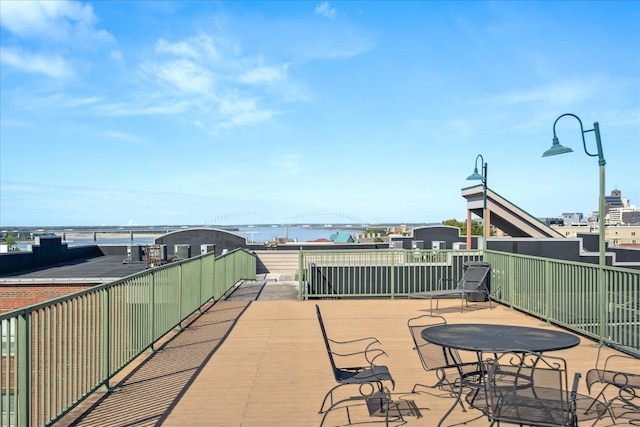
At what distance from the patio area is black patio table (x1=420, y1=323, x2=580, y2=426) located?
0.66m

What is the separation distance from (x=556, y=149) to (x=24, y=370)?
8.54m

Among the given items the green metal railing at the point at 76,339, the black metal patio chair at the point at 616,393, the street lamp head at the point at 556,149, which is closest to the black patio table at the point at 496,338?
the black metal patio chair at the point at 616,393

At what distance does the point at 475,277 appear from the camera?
1182 cm

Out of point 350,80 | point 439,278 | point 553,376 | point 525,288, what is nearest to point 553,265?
point 525,288

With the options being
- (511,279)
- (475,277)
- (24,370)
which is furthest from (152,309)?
(511,279)

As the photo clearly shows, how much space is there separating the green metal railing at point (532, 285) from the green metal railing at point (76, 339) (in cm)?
507

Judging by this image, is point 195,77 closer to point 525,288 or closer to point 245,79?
point 245,79

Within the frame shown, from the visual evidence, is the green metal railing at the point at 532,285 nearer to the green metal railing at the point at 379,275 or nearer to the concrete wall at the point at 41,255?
the green metal railing at the point at 379,275

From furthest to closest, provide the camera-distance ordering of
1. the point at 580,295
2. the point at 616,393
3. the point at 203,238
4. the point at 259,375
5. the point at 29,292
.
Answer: the point at 203,238 < the point at 29,292 < the point at 580,295 < the point at 259,375 < the point at 616,393

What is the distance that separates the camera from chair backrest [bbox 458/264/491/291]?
1159 cm

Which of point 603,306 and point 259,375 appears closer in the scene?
point 259,375

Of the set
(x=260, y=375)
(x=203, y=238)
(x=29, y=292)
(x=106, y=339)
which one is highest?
(x=203, y=238)

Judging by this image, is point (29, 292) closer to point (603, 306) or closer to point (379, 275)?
point (379, 275)

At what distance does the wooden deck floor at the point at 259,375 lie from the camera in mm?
4773
